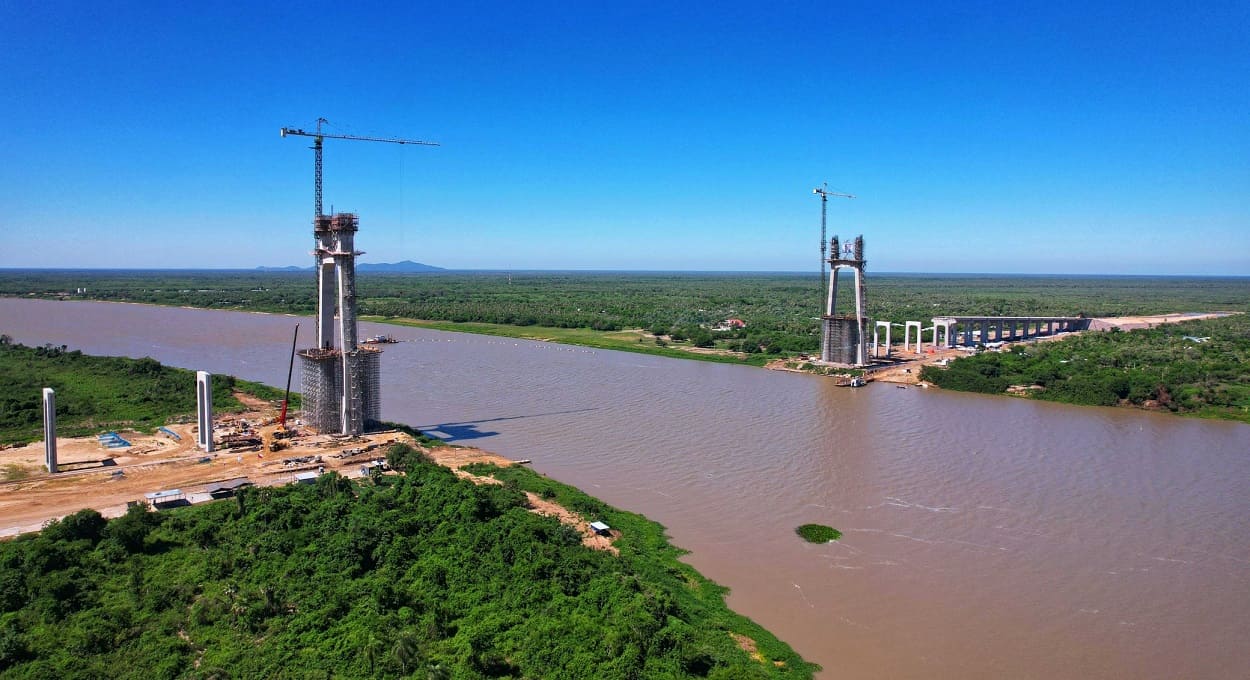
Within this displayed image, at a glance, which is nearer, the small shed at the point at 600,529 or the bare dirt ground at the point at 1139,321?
the small shed at the point at 600,529

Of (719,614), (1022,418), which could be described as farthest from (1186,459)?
(719,614)

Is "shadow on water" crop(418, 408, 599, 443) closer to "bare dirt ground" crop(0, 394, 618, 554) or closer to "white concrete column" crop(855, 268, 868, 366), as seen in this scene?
"bare dirt ground" crop(0, 394, 618, 554)

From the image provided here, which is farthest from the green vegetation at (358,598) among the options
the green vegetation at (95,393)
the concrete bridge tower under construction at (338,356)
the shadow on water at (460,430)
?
the green vegetation at (95,393)

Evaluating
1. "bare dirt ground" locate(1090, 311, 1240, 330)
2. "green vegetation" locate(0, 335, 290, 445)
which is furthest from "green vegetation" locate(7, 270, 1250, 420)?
"green vegetation" locate(0, 335, 290, 445)

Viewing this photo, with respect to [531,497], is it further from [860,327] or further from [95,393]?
[860,327]

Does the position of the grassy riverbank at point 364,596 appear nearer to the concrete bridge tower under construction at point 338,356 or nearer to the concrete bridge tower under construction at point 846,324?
the concrete bridge tower under construction at point 338,356

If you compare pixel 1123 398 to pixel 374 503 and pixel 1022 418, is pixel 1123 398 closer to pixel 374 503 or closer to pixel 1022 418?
pixel 1022 418
